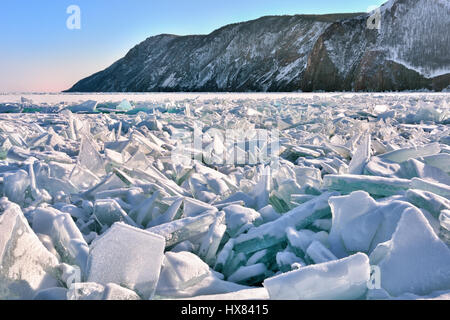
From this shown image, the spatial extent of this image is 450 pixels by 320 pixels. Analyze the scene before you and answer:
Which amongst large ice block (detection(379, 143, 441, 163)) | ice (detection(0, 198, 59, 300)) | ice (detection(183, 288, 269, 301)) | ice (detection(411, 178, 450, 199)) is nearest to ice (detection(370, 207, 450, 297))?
ice (detection(183, 288, 269, 301))

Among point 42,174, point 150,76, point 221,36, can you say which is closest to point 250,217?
point 42,174

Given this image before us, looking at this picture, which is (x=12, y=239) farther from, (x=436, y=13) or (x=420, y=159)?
(x=436, y=13)

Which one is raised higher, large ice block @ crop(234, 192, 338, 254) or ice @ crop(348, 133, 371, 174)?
ice @ crop(348, 133, 371, 174)

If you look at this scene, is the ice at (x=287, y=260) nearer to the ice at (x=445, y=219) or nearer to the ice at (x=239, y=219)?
the ice at (x=239, y=219)

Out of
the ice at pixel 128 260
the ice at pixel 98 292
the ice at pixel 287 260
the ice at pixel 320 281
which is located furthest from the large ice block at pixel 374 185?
the ice at pixel 98 292

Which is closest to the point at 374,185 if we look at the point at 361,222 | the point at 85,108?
the point at 361,222

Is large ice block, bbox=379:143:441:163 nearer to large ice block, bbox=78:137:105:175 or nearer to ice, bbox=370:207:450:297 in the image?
ice, bbox=370:207:450:297
